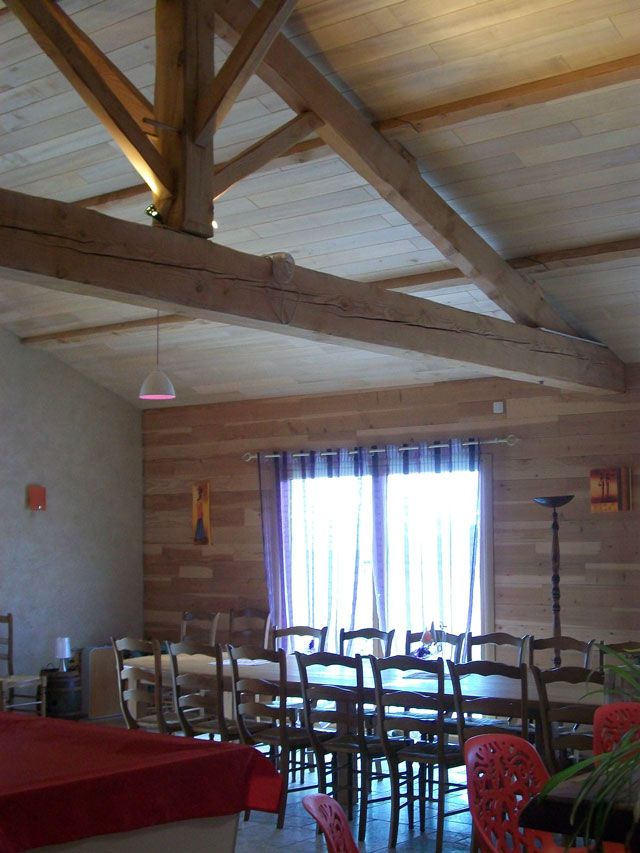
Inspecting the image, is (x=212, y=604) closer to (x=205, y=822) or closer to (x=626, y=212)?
(x=626, y=212)

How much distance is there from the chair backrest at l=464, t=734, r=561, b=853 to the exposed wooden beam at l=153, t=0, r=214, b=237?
237cm

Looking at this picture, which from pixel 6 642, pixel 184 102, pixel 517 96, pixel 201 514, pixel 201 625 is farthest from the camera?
pixel 201 514

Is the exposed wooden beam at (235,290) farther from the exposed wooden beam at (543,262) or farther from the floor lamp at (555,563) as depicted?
the floor lamp at (555,563)

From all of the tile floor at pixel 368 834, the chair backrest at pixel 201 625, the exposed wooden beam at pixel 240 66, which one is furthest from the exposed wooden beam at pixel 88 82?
the chair backrest at pixel 201 625

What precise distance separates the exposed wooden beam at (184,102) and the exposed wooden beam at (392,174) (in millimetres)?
200

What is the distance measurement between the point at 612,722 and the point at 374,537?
4.75 meters

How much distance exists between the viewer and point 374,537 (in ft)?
26.5

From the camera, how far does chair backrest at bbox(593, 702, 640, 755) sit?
11.0ft

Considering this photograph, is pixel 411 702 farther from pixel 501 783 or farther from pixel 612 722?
pixel 501 783

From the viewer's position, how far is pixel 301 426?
870cm

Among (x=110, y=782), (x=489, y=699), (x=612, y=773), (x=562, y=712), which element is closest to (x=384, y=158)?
(x=489, y=699)

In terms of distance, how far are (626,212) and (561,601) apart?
303 centimetres

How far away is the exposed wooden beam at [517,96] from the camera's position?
4543 millimetres

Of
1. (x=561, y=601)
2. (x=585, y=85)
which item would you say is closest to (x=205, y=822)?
(x=585, y=85)
